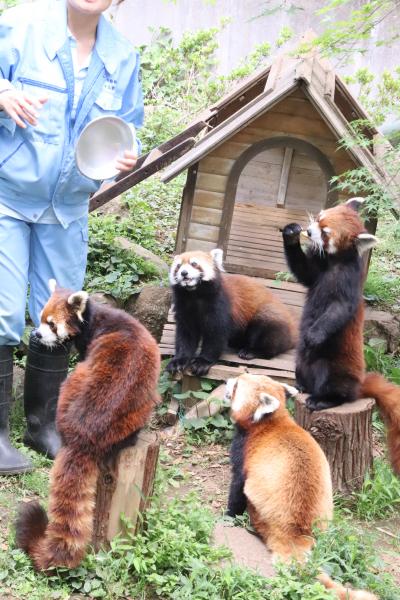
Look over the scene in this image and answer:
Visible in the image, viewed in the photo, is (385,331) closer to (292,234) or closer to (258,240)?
(258,240)

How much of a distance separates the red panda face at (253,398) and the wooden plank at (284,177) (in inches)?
242

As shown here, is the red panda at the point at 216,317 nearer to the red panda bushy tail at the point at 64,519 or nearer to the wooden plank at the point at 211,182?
the wooden plank at the point at 211,182

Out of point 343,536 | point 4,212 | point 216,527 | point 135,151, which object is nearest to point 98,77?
point 135,151

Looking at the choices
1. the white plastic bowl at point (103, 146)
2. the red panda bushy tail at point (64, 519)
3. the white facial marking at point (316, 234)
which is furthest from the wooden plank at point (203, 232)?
the red panda bushy tail at point (64, 519)

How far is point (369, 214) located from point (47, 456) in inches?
129

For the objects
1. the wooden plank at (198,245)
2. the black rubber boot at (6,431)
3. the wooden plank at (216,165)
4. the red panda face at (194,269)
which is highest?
the wooden plank at (216,165)

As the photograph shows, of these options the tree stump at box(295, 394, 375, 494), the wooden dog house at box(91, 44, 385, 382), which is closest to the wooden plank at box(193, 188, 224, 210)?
the wooden dog house at box(91, 44, 385, 382)

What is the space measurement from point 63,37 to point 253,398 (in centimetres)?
217

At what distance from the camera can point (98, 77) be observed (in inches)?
162

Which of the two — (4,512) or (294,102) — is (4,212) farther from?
Result: (294,102)

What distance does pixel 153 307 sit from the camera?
267 inches

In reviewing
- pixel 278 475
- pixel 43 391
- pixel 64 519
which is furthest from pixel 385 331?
pixel 64 519

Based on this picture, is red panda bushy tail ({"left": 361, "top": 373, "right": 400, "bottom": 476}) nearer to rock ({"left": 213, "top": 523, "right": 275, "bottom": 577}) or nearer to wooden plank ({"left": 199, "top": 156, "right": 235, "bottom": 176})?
rock ({"left": 213, "top": 523, "right": 275, "bottom": 577})

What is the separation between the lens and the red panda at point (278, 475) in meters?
3.67
